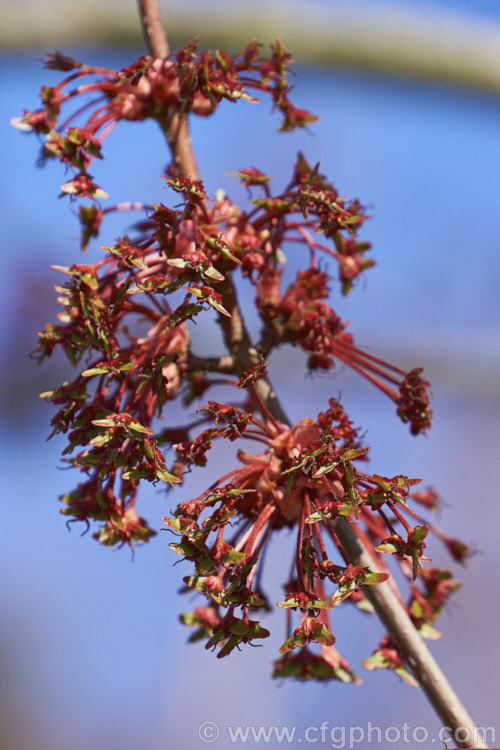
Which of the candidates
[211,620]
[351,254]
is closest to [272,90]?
[351,254]

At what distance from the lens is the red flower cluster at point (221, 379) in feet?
5.31

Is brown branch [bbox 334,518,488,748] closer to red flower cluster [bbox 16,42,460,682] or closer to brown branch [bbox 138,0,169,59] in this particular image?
red flower cluster [bbox 16,42,460,682]

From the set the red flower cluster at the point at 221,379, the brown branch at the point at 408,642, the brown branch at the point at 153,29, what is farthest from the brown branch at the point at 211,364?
the brown branch at the point at 153,29

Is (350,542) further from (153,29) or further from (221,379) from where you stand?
(153,29)

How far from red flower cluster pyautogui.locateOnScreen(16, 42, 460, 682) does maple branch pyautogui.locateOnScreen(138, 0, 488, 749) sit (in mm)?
19

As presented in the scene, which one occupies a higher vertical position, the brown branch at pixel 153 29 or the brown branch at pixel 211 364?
the brown branch at pixel 153 29

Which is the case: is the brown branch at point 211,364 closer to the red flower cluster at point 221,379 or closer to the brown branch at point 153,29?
the red flower cluster at point 221,379

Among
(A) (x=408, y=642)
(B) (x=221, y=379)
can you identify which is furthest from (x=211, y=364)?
(A) (x=408, y=642)

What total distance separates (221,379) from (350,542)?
1.98 ft

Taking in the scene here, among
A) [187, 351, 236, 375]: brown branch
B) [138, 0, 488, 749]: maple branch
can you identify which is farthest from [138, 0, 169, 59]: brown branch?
[187, 351, 236, 375]: brown branch

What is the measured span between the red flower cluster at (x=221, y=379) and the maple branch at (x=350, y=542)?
19 millimetres

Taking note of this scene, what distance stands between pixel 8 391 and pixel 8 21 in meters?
2.96

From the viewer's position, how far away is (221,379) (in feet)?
7.01

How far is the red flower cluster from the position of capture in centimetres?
162
